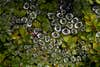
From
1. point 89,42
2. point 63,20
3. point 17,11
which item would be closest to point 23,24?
point 17,11

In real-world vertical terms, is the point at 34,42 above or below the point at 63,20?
below

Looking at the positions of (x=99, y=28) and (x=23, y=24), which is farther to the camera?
(x=23, y=24)

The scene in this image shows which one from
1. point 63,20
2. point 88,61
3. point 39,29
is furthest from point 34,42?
point 88,61

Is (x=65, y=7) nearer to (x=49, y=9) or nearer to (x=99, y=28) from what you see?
(x=49, y=9)

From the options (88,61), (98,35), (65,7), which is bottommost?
(88,61)

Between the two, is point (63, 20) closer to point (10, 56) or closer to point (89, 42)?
point (89, 42)

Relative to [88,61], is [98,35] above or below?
above
